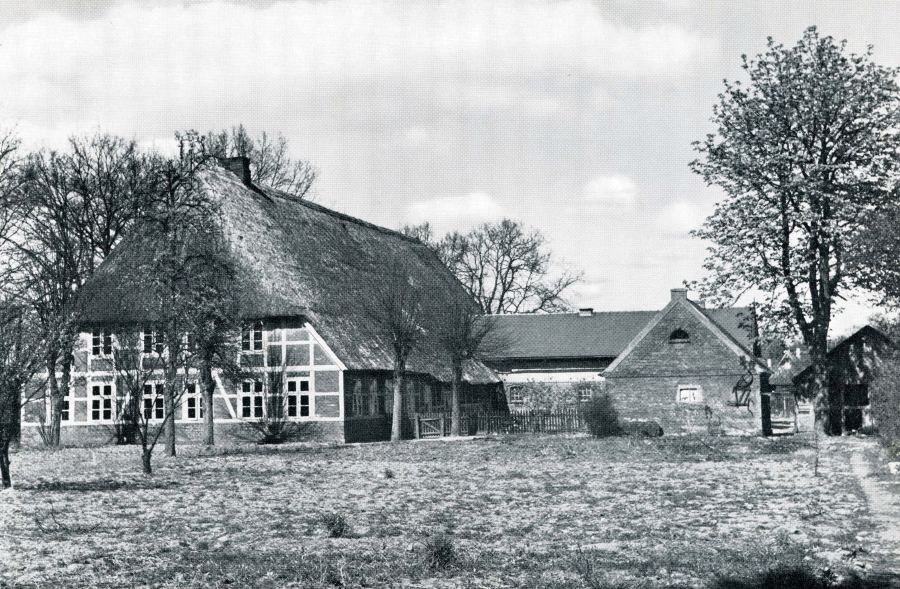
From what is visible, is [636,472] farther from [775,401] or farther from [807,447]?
[775,401]

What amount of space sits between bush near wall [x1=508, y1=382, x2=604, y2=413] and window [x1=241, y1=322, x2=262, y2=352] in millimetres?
15418

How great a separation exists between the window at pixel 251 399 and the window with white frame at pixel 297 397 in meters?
0.99

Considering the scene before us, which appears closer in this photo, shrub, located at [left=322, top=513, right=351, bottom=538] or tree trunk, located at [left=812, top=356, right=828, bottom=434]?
shrub, located at [left=322, top=513, right=351, bottom=538]

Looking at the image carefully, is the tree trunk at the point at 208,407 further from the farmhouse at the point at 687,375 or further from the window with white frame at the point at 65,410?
the farmhouse at the point at 687,375

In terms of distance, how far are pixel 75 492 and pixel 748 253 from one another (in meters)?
22.9

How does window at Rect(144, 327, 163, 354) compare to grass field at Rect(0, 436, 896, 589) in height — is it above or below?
above

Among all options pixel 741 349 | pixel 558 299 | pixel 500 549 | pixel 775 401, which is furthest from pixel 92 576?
pixel 775 401

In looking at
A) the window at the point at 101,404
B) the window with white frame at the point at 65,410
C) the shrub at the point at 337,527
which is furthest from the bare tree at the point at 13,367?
the window with white frame at the point at 65,410

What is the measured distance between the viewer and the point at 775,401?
7162cm

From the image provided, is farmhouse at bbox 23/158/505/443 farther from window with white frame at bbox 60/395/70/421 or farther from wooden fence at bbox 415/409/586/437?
wooden fence at bbox 415/409/586/437

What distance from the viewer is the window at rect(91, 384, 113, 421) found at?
3884 centimetres

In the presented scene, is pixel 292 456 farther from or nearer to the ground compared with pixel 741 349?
nearer to the ground

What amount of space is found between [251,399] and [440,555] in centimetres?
2785

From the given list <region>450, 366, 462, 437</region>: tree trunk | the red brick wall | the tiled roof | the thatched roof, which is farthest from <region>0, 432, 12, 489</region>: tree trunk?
the tiled roof
